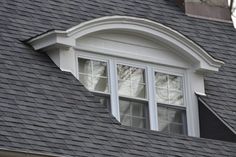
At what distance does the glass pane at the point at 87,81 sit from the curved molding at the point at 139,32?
1.59 feet

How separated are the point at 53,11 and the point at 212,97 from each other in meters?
2.50

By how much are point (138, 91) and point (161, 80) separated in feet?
1.58

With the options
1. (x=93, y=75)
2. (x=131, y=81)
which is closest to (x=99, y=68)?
(x=93, y=75)

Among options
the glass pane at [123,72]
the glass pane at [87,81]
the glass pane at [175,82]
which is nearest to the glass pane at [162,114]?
the glass pane at [175,82]

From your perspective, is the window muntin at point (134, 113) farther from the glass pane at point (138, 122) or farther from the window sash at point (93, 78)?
the window sash at point (93, 78)

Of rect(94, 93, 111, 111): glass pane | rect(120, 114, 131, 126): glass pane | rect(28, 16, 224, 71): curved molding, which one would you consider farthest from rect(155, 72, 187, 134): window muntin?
rect(94, 93, 111, 111): glass pane

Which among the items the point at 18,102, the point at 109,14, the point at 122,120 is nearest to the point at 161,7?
the point at 109,14

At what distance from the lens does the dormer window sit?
17.6 metres

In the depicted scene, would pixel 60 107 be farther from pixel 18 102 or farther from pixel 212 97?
pixel 212 97

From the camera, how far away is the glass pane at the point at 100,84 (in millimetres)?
17781

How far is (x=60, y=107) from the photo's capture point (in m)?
16.5

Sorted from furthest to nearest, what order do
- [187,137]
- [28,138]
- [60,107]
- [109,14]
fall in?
[109,14], [187,137], [60,107], [28,138]

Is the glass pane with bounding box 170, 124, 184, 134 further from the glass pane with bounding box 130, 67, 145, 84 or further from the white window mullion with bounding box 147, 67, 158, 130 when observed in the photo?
the glass pane with bounding box 130, 67, 145, 84

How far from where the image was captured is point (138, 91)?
59.5ft
